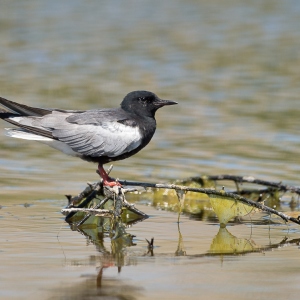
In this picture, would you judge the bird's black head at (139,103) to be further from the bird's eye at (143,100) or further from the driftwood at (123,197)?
the driftwood at (123,197)

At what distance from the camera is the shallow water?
24.4ft

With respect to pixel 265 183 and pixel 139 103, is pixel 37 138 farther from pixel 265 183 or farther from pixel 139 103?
pixel 265 183

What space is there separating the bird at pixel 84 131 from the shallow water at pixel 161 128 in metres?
0.81

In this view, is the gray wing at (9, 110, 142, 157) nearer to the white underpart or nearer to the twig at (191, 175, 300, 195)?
the white underpart

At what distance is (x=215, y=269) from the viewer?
7.70 m

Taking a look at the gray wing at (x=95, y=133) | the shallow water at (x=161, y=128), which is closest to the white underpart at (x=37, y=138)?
the gray wing at (x=95, y=133)

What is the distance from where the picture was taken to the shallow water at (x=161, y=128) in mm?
7449

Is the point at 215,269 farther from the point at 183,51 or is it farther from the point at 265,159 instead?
the point at 183,51

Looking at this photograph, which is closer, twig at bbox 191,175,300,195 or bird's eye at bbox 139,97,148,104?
twig at bbox 191,175,300,195

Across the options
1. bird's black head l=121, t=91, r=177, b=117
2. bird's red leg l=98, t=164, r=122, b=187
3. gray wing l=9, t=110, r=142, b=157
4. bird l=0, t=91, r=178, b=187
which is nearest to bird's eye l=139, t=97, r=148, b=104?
bird's black head l=121, t=91, r=177, b=117

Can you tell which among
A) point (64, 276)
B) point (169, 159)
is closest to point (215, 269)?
point (64, 276)

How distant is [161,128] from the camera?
48.9ft

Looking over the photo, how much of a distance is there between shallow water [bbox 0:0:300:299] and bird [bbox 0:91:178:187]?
81 centimetres

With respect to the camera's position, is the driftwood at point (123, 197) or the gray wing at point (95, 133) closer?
the driftwood at point (123, 197)
